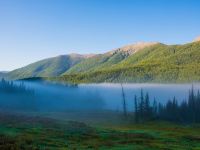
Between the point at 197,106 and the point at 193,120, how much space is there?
10.4 m

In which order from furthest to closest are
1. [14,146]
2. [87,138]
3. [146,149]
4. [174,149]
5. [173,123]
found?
[173,123] < [87,138] < [174,149] < [146,149] < [14,146]

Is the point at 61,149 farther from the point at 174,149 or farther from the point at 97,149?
the point at 174,149

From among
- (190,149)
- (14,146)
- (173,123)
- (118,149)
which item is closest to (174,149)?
(190,149)

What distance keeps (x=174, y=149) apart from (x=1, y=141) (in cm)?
3319

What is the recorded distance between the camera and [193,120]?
19238 centimetres

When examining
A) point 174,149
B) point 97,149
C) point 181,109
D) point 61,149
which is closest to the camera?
point 61,149

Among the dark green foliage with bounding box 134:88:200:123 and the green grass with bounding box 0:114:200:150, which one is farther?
the dark green foliage with bounding box 134:88:200:123

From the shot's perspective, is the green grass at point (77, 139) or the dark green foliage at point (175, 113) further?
the dark green foliage at point (175, 113)

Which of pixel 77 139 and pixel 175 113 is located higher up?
pixel 77 139

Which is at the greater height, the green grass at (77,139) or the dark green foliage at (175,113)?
the green grass at (77,139)

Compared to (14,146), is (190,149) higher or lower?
lower

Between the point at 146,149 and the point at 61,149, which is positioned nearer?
the point at 61,149

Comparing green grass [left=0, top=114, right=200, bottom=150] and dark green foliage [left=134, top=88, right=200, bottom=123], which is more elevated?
green grass [left=0, top=114, right=200, bottom=150]

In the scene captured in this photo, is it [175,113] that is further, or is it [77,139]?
[175,113]
